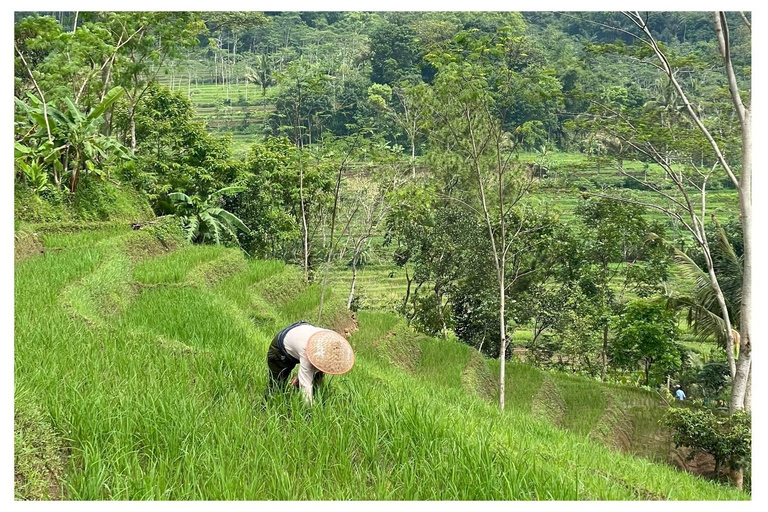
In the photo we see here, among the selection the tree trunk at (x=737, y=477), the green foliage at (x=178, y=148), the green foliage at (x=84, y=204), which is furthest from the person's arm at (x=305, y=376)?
the green foliage at (x=178, y=148)

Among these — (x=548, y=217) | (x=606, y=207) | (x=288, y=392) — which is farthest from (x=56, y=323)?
(x=606, y=207)

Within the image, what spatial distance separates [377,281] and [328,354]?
773 inches

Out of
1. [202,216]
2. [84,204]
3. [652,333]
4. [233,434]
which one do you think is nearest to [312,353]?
[233,434]

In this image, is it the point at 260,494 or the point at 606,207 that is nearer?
the point at 260,494

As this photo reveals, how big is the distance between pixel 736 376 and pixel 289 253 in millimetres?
10970

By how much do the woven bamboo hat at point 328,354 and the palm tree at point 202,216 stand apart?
298 inches

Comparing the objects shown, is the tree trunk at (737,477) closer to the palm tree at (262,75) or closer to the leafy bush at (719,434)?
the leafy bush at (719,434)

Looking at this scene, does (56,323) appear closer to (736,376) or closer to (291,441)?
(291,441)

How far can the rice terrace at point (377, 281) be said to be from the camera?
2938 mm

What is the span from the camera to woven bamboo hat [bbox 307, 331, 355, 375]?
3.31 m

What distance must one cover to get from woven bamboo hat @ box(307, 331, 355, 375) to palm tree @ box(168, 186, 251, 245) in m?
7.56

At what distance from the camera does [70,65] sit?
9.67 meters

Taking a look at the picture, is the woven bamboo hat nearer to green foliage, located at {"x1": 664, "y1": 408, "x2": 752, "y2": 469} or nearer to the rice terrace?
the rice terrace

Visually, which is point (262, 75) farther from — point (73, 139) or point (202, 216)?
point (73, 139)
